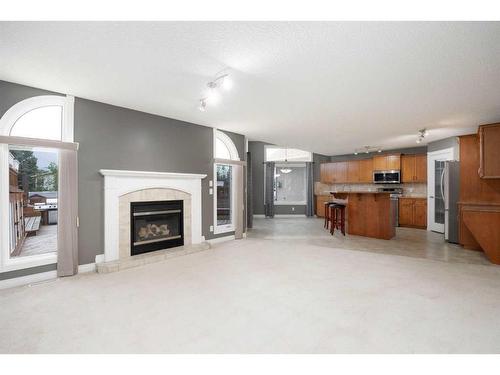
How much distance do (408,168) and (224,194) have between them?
5.72 m

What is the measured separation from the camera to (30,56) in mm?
2377

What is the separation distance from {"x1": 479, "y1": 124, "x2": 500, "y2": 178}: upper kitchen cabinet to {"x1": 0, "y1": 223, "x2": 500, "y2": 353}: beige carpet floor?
1.72 metres

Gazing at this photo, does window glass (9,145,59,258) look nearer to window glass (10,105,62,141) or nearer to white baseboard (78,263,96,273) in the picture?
window glass (10,105,62,141)

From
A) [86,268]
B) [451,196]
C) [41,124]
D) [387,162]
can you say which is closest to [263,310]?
[86,268]

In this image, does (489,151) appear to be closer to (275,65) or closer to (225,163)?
(275,65)

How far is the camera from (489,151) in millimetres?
4305

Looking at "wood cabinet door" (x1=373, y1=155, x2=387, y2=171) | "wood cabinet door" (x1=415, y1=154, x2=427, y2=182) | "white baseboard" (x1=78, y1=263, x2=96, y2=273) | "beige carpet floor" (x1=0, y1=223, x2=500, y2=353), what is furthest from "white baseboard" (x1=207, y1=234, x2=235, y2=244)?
"wood cabinet door" (x1=415, y1=154, x2=427, y2=182)

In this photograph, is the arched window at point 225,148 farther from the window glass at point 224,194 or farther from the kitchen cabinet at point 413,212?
the kitchen cabinet at point 413,212

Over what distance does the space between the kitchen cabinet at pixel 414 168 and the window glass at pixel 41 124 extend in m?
8.54

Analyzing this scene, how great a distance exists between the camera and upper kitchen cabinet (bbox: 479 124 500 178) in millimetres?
4230

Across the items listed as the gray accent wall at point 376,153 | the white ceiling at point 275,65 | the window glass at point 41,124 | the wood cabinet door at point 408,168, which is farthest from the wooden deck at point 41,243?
the gray accent wall at point 376,153

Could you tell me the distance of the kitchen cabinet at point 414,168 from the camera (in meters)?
7.18
